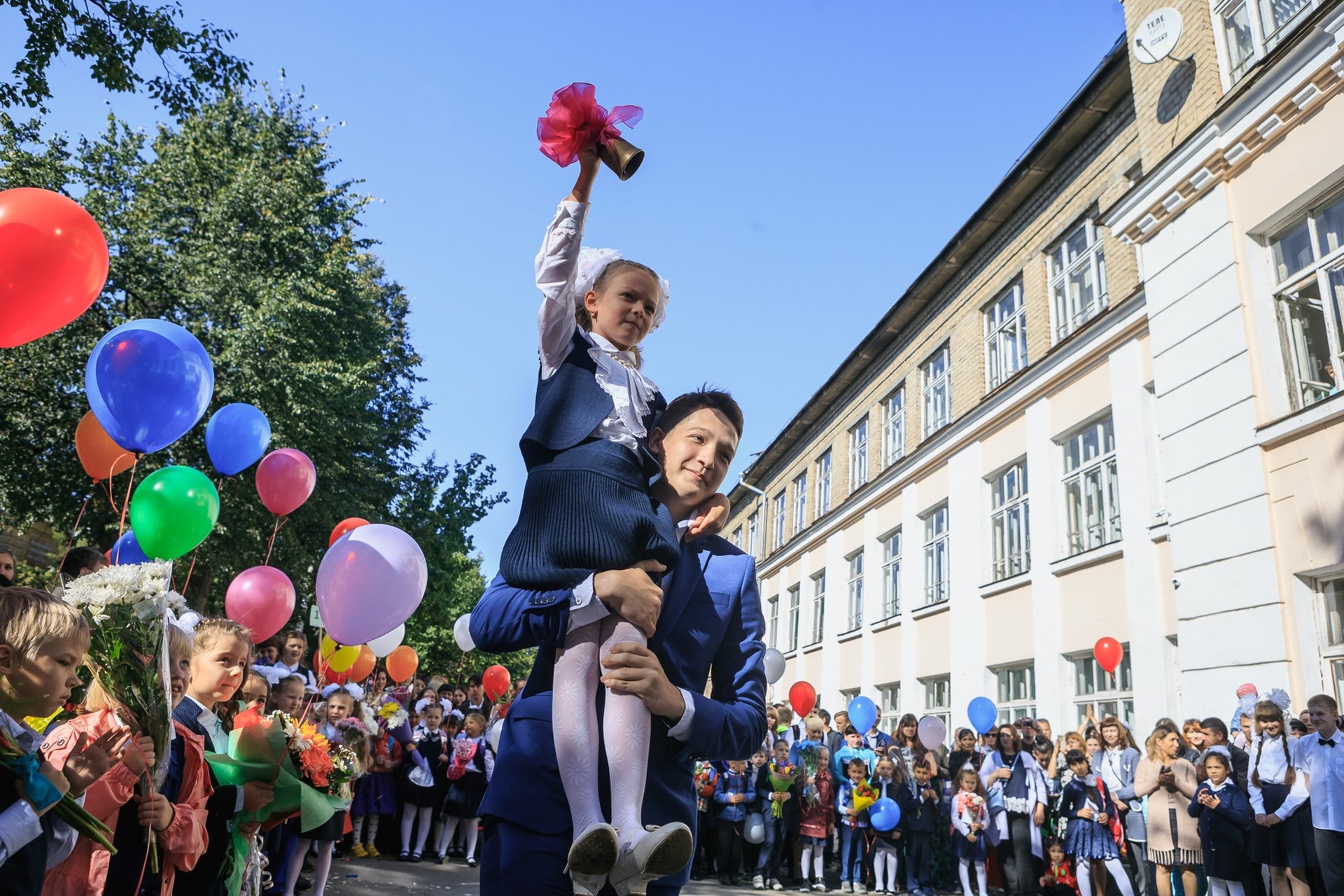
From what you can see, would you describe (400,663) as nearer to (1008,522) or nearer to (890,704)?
(1008,522)

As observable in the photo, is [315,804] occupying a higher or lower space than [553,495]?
lower

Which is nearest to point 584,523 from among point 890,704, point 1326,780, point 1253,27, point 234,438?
point 234,438

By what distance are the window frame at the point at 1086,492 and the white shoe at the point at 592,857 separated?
1417 cm

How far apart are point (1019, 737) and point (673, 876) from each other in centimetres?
1201

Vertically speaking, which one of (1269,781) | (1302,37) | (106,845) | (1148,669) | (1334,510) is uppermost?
(1302,37)

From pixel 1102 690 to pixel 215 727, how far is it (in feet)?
44.2

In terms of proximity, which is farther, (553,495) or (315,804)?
(315,804)

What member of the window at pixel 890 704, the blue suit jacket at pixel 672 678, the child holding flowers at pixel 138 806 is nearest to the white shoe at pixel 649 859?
the blue suit jacket at pixel 672 678

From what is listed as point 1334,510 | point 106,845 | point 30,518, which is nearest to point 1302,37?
point 1334,510

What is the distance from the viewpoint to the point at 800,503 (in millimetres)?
33688

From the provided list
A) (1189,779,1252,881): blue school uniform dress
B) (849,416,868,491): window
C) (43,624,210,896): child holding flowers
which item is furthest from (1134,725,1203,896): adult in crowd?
(849,416,868,491): window

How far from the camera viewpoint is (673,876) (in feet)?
5.74

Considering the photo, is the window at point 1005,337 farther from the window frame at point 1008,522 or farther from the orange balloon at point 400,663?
the orange balloon at point 400,663

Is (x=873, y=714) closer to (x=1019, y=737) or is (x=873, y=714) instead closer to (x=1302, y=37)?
(x=1019, y=737)
